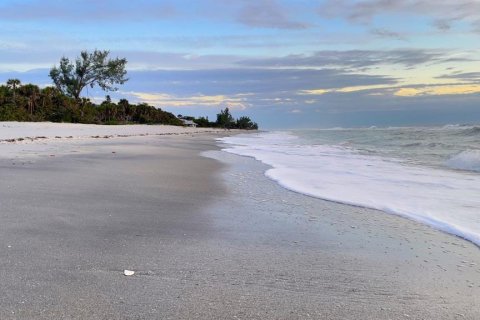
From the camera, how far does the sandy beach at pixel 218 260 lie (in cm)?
227

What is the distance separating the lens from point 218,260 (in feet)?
9.86

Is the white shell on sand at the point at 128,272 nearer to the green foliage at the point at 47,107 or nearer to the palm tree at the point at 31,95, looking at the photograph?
the green foliage at the point at 47,107

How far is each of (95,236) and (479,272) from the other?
271 cm

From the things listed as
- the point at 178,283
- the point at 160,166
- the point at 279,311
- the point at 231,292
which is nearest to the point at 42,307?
the point at 178,283

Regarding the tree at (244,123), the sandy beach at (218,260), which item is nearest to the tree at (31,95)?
the sandy beach at (218,260)

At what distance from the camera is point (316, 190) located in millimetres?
6211

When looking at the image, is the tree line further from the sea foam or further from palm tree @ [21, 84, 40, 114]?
the sea foam

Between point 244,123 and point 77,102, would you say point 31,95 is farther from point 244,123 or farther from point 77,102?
point 244,123

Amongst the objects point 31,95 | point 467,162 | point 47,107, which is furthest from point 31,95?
point 467,162

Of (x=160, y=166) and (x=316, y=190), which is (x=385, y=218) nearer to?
(x=316, y=190)

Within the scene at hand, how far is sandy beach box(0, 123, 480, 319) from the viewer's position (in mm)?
2273

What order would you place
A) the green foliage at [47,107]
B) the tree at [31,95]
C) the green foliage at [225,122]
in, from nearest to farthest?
the green foliage at [47,107], the tree at [31,95], the green foliage at [225,122]

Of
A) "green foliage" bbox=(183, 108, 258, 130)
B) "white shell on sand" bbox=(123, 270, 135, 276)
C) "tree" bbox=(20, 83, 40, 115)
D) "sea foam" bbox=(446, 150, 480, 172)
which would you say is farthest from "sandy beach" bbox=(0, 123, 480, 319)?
"green foliage" bbox=(183, 108, 258, 130)

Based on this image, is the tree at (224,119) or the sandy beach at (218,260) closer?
the sandy beach at (218,260)
